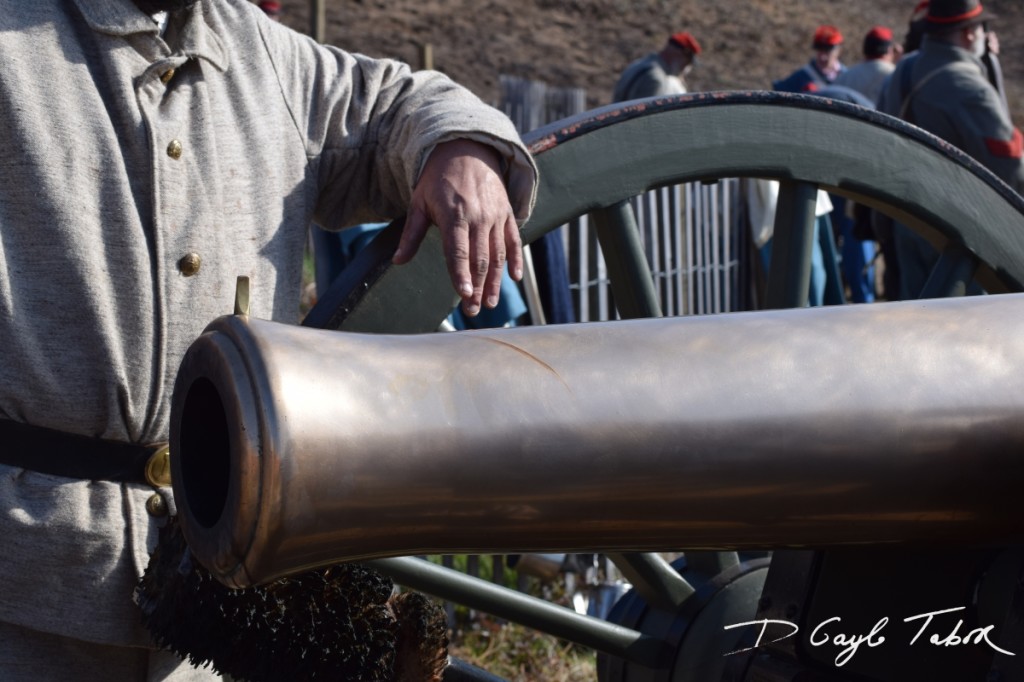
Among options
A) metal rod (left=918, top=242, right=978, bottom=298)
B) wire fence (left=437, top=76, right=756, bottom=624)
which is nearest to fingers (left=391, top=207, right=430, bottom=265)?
metal rod (left=918, top=242, right=978, bottom=298)

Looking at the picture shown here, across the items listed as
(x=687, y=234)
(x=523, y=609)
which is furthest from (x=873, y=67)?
(x=523, y=609)

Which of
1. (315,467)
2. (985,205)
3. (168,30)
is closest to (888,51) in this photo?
(985,205)

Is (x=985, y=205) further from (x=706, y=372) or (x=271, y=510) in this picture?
(x=271, y=510)

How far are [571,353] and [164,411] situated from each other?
2.47ft

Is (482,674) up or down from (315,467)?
down

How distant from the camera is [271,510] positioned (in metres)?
1.15

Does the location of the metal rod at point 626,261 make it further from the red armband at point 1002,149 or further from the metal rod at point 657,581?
the red armband at point 1002,149

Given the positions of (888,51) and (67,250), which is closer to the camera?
(67,250)

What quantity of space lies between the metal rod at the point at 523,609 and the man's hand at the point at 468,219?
1.56 feet

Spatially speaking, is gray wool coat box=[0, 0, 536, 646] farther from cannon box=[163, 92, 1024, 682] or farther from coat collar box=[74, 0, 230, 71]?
cannon box=[163, 92, 1024, 682]

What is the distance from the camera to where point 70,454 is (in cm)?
183

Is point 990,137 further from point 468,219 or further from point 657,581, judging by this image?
point 468,219

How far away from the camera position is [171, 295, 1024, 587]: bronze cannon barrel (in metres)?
1.18
